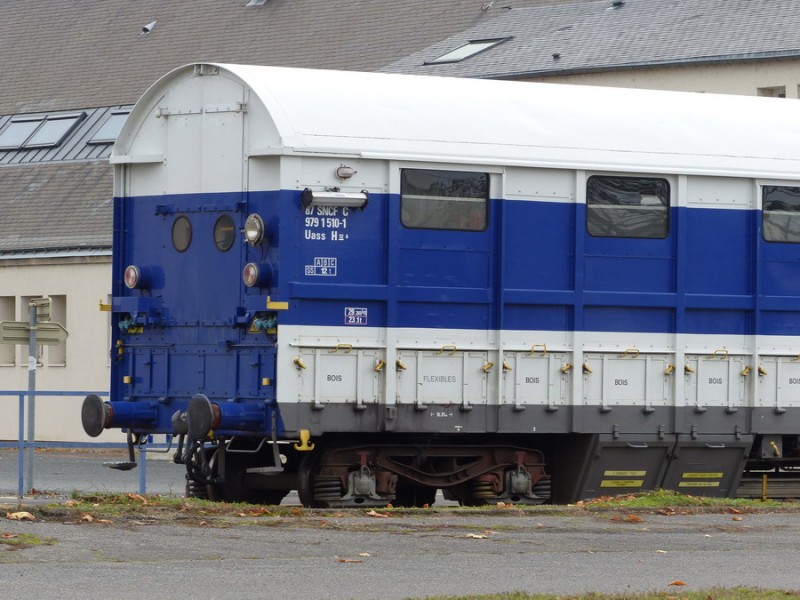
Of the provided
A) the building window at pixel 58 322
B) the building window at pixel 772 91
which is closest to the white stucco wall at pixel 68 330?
the building window at pixel 58 322

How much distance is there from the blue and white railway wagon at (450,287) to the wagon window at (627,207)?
0.7 inches

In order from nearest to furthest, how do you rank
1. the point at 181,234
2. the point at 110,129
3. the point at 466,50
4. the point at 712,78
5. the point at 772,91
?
the point at 181,234
the point at 772,91
the point at 712,78
the point at 466,50
the point at 110,129

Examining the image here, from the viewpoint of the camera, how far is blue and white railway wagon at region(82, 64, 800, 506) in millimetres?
14867

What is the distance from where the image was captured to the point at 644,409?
16.0 metres

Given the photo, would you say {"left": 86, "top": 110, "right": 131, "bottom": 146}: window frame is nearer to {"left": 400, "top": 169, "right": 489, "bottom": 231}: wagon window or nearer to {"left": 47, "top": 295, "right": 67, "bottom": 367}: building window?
{"left": 47, "top": 295, "right": 67, "bottom": 367}: building window

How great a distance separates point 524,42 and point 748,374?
22.3m

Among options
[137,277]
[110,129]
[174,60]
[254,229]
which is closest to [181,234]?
[137,277]

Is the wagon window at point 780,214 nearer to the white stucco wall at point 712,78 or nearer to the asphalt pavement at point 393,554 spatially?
the asphalt pavement at point 393,554

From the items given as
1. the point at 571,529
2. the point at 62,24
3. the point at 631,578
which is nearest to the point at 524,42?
the point at 62,24

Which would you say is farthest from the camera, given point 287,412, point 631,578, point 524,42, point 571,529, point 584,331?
point 524,42

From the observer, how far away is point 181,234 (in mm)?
15914

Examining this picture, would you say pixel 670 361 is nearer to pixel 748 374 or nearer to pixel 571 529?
pixel 748 374

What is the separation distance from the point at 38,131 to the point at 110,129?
2.56 meters

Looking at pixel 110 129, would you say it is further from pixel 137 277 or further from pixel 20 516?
pixel 20 516
